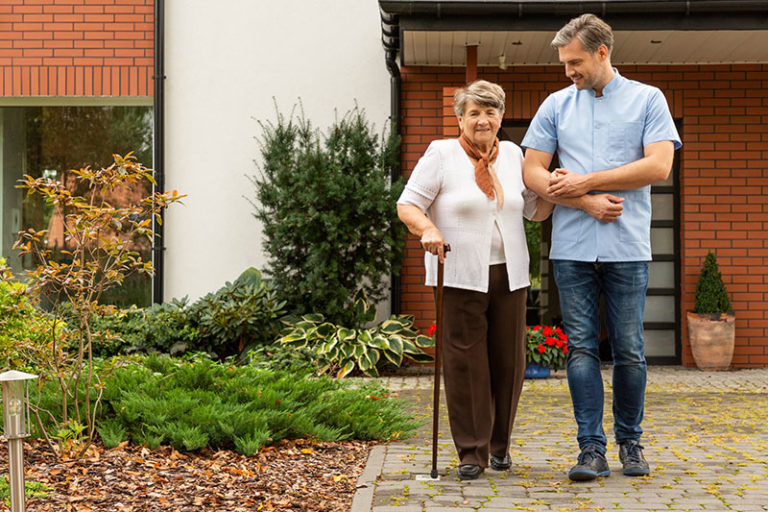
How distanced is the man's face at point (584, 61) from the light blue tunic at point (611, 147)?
3.7 inches

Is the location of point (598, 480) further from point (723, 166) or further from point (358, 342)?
point (723, 166)

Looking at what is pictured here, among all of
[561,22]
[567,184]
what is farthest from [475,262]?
[561,22]

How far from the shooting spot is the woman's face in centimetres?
417

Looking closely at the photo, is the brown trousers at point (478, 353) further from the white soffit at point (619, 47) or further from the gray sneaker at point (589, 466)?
the white soffit at point (619, 47)

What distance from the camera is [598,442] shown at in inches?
165

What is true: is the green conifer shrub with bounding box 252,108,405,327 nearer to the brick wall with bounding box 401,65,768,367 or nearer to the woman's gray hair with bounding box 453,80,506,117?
the brick wall with bounding box 401,65,768,367

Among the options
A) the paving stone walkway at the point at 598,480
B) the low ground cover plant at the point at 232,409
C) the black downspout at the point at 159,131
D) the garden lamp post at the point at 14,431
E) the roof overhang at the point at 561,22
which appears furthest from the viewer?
the black downspout at the point at 159,131

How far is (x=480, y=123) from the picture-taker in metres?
4.16

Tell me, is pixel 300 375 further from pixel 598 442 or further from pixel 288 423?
pixel 598 442

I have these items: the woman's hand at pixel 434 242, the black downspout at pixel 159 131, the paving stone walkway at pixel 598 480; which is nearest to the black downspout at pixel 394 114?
the paving stone walkway at pixel 598 480

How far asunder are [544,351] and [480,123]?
424 cm

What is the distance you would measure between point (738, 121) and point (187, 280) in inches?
221

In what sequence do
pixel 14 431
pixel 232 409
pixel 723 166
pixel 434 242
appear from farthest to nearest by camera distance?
pixel 723 166, pixel 232 409, pixel 434 242, pixel 14 431

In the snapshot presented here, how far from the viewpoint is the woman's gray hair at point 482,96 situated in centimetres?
414
